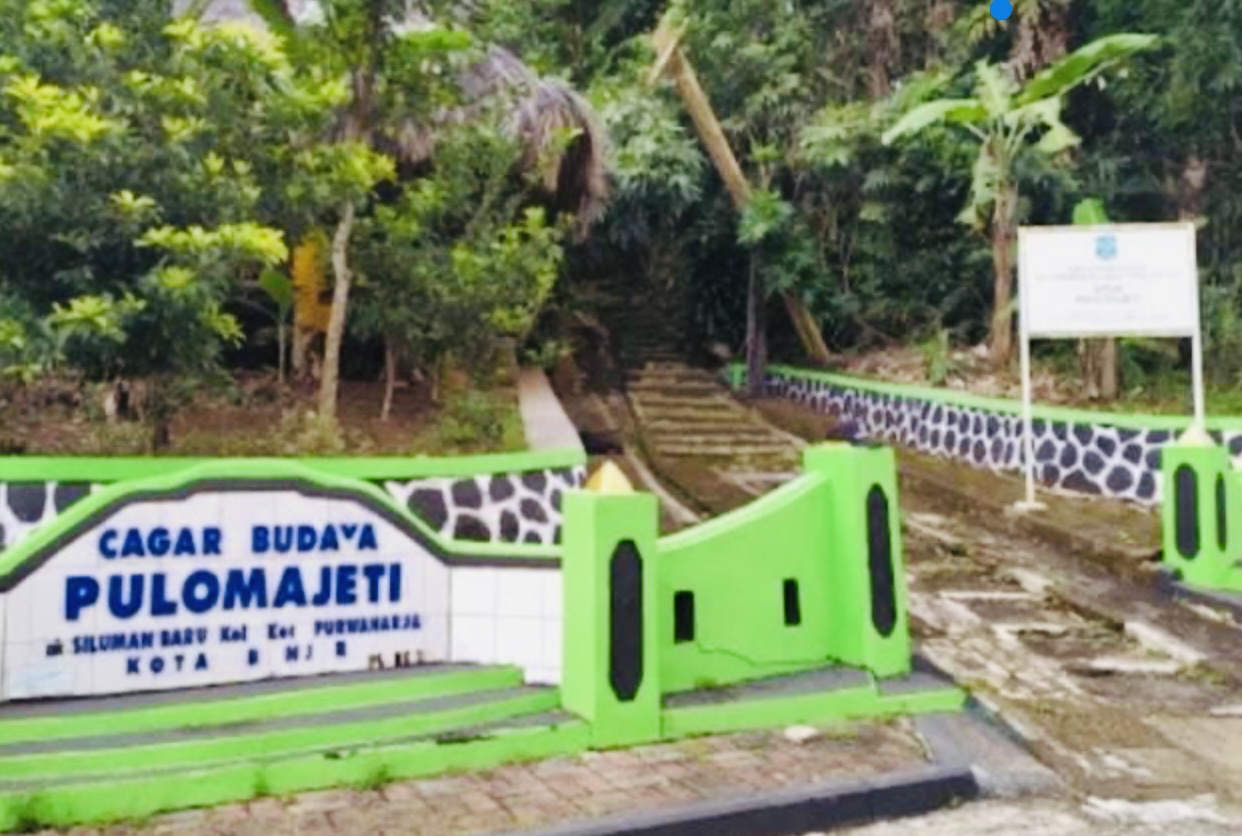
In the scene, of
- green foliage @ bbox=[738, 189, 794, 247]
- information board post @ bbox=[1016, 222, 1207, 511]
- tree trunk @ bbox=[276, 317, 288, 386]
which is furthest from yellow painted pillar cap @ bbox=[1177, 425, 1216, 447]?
green foliage @ bbox=[738, 189, 794, 247]

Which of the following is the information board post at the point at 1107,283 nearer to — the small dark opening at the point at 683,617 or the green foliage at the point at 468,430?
the green foliage at the point at 468,430

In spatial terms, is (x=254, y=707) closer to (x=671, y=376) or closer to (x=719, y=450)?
(x=719, y=450)

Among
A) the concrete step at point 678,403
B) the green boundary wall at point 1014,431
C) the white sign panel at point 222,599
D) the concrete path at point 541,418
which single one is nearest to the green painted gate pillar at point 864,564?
the white sign panel at point 222,599

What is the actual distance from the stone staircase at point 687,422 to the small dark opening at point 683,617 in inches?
179

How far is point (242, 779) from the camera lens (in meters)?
3.84

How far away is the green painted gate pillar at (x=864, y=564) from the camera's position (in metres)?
5.33

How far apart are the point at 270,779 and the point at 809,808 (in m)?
1.90

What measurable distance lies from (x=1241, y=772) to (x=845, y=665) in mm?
1716

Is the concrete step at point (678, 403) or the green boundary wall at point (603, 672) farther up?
the concrete step at point (678, 403)

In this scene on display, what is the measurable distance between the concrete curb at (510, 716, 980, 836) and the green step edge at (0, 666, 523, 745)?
4.26ft

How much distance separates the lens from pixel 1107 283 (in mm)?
10164

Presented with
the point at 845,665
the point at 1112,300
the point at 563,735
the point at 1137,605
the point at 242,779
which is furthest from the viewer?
the point at 1112,300

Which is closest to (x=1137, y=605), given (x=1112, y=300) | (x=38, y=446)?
(x=1112, y=300)

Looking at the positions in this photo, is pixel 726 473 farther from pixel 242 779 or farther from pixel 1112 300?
pixel 242 779
